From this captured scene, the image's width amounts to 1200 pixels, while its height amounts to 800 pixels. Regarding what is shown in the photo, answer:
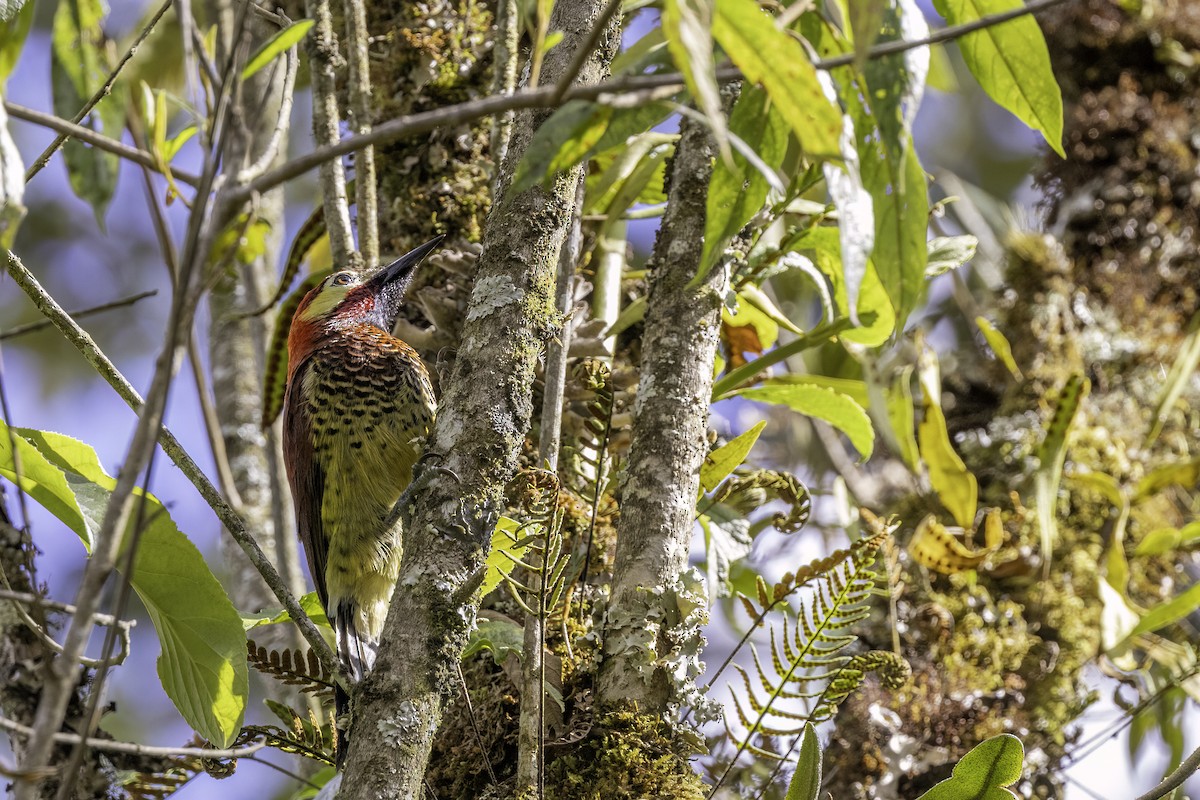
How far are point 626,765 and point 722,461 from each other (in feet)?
2.07

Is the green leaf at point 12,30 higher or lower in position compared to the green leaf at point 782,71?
higher

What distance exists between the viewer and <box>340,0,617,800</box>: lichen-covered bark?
1.33m

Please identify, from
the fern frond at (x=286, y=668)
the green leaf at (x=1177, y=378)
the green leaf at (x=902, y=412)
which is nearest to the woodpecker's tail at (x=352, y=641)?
the fern frond at (x=286, y=668)

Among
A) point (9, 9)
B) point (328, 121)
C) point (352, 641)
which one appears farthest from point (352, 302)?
point (9, 9)

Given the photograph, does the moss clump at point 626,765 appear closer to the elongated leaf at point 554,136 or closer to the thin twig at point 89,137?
the elongated leaf at point 554,136

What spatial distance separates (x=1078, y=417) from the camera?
3.06 m

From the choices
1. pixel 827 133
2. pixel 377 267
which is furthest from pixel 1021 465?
pixel 827 133

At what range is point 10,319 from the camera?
6707mm

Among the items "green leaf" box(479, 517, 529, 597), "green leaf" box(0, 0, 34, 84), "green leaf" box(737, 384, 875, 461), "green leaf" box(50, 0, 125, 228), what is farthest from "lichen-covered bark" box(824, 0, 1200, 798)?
"green leaf" box(0, 0, 34, 84)

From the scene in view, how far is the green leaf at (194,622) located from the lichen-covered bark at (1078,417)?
1.27 metres

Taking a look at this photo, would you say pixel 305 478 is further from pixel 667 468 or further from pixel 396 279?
pixel 667 468

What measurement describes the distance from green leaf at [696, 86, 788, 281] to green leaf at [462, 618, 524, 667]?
28.1 inches

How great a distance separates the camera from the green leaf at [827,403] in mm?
2369

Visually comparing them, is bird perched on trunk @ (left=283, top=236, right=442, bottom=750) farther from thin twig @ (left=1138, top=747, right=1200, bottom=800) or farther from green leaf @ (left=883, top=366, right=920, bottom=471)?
thin twig @ (left=1138, top=747, right=1200, bottom=800)
